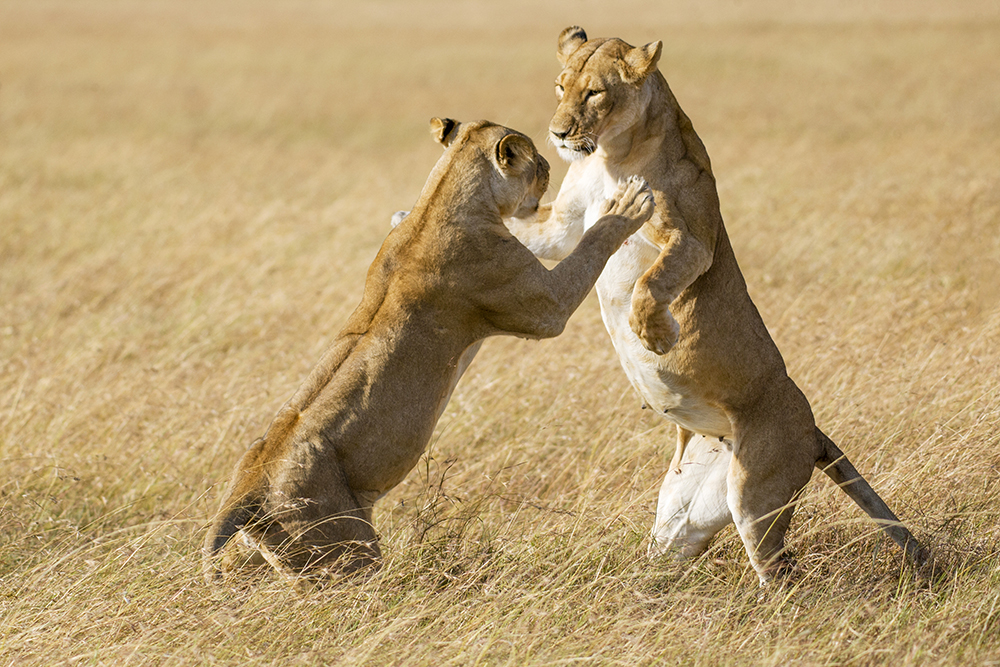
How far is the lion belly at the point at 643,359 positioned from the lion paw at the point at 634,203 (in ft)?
0.67

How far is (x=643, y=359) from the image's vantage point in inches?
169

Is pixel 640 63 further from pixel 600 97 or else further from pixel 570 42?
pixel 570 42

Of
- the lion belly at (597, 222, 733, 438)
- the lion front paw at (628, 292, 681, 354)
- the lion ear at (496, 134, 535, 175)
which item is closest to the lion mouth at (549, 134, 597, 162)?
the lion ear at (496, 134, 535, 175)

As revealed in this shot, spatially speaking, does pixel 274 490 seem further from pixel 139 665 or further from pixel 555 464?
pixel 555 464

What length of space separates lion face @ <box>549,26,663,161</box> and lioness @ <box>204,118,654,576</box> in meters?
0.18

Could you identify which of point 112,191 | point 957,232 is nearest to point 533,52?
point 112,191

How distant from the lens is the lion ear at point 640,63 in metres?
4.16

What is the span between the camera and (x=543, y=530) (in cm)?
447

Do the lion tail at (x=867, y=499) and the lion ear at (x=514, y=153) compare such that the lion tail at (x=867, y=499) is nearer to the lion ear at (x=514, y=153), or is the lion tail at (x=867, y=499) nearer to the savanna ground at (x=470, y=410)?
the savanna ground at (x=470, y=410)

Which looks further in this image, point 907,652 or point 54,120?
point 54,120

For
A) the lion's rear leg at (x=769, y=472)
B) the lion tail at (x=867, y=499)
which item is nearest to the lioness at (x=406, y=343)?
the lion's rear leg at (x=769, y=472)

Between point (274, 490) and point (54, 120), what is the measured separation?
1548cm

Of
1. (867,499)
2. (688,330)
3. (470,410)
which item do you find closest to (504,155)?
(688,330)

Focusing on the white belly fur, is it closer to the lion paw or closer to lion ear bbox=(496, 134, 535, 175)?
the lion paw
